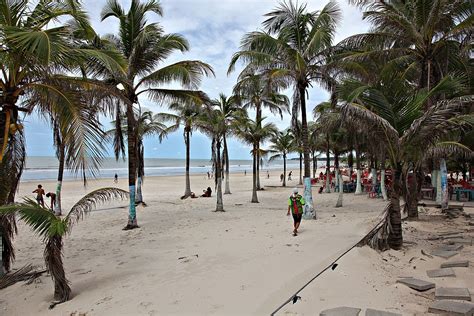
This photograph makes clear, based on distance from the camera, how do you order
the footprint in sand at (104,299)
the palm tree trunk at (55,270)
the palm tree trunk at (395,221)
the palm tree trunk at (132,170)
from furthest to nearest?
the palm tree trunk at (132,170)
the palm tree trunk at (395,221)
the palm tree trunk at (55,270)
the footprint in sand at (104,299)

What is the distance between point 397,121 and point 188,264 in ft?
19.6

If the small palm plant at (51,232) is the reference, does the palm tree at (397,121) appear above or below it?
above

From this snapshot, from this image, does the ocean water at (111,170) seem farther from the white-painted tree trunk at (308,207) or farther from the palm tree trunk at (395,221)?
the palm tree trunk at (395,221)

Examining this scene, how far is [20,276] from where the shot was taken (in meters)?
6.33

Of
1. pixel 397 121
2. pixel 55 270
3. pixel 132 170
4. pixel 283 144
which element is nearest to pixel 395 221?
pixel 397 121

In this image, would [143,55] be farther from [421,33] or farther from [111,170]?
[111,170]

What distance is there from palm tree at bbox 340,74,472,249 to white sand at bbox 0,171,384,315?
52.9 inches

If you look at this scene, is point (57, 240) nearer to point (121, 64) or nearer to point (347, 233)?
point (121, 64)

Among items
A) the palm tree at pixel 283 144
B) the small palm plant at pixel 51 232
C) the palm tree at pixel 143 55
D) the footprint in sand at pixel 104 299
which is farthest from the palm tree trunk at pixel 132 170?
the palm tree at pixel 283 144

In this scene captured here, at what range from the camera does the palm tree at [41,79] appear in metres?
4.67

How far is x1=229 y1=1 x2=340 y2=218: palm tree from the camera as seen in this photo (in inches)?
455

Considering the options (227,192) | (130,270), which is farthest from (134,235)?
(227,192)

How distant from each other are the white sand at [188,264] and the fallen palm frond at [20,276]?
0.69 ft

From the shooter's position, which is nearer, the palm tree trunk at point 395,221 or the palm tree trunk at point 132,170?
the palm tree trunk at point 395,221
